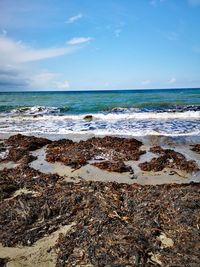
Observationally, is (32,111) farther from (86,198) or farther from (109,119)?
(86,198)

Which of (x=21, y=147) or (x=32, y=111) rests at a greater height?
(x=21, y=147)

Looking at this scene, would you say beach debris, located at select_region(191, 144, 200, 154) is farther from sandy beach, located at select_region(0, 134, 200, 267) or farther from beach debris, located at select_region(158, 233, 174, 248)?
beach debris, located at select_region(158, 233, 174, 248)

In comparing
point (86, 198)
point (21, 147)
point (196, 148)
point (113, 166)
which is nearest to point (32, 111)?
point (21, 147)

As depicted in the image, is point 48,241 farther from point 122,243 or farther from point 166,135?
point 166,135

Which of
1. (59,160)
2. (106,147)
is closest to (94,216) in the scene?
(59,160)

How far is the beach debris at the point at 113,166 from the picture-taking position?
7902mm

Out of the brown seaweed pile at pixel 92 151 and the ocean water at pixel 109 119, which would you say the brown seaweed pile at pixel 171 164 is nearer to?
the brown seaweed pile at pixel 92 151

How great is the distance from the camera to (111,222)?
4.63 m

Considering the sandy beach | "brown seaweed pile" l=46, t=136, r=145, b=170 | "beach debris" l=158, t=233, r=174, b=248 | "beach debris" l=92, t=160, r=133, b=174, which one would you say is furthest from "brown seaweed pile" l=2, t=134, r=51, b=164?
"beach debris" l=158, t=233, r=174, b=248

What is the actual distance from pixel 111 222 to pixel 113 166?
348 centimetres

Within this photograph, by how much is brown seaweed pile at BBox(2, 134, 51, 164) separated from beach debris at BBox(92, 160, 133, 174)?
2.21m

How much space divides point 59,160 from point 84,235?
4680 mm

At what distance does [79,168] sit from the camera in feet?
26.8

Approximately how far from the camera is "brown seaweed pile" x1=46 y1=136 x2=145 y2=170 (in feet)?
29.3
